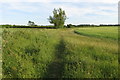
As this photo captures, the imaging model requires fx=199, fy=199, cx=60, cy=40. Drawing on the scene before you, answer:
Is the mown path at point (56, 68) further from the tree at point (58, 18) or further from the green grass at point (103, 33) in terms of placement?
the tree at point (58, 18)

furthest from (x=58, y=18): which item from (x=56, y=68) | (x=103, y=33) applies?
(x=56, y=68)

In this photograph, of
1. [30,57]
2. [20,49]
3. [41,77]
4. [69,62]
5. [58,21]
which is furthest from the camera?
[58,21]

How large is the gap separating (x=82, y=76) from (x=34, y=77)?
204 centimetres

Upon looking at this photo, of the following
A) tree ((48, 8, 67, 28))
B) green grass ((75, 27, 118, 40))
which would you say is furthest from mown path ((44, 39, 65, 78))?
tree ((48, 8, 67, 28))

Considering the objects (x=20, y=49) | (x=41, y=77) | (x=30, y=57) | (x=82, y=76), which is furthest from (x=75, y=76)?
(x=20, y=49)

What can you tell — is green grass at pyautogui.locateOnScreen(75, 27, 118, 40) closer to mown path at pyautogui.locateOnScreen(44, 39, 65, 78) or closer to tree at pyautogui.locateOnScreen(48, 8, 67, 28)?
mown path at pyautogui.locateOnScreen(44, 39, 65, 78)

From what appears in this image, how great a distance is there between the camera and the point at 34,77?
27.8 feet

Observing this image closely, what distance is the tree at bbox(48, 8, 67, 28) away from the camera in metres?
87.4

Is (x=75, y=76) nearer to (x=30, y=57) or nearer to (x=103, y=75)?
(x=103, y=75)

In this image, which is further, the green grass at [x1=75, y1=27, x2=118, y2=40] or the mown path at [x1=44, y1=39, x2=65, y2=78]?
the green grass at [x1=75, y1=27, x2=118, y2=40]

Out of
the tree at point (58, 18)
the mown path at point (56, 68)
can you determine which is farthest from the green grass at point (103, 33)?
the tree at point (58, 18)

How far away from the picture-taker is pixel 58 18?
88.9 metres

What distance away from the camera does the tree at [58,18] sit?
87375 millimetres

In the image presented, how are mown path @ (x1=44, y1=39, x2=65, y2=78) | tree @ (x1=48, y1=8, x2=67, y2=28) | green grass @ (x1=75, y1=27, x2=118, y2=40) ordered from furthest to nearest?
tree @ (x1=48, y1=8, x2=67, y2=28)
green grass @ (x1=75, y1=27, x2=118, y2=40)
mown path @ (x1=44, y1=39, x2=65, y2=78)
